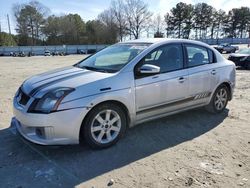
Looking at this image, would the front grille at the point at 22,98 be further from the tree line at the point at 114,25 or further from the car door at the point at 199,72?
the tree line at the point at 114,25

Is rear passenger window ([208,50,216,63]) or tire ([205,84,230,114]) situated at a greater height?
rear passenger window ([208,50,216,63])

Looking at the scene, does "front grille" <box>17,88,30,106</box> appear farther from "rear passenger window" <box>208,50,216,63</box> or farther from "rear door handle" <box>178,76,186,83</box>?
"rear passenger window" <box>208,50,216,63</box>

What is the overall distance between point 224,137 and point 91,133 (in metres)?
2.30

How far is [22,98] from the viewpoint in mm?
4062

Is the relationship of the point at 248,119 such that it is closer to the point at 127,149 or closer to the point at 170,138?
the point at 170,138

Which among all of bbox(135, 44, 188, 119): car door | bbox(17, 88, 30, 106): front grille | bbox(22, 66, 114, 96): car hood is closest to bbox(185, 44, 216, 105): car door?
bbox(135, 44, 188, 119): car door

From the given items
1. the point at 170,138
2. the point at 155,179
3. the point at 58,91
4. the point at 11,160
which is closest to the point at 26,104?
the point at 58,91

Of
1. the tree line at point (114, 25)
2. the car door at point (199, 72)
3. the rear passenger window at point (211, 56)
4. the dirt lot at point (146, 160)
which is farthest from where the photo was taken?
the tree line at point (114, 25)

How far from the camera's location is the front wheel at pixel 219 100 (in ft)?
18.7

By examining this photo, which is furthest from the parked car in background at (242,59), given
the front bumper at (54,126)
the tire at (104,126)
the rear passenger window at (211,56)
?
the front bumper at (54,126)

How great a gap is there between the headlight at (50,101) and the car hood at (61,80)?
114mm

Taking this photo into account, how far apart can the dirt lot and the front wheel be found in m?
0.63

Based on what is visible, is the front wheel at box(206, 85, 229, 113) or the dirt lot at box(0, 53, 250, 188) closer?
the dirt lot at box(0, 53, 250, 188)

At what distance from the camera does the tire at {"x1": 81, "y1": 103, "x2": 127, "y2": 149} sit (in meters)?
3.88
